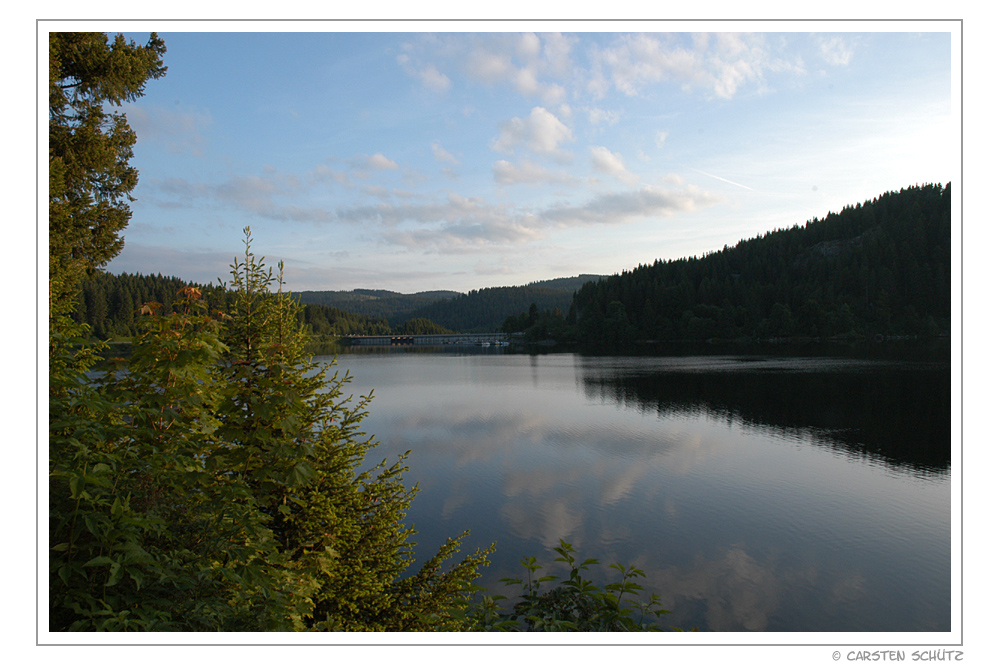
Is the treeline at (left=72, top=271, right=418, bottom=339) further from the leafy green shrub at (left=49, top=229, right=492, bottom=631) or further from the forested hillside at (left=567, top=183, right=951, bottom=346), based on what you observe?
the forested hillside at (left=567, top=183, right=951, bottom=346)

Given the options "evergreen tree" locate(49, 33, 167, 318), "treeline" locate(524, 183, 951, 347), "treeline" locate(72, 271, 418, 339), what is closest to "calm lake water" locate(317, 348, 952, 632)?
"treeline" locate(72, 271, 418, 339)

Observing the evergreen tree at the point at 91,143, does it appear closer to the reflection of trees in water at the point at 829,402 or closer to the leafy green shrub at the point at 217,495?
the leafy green shrub at the point at 217,495

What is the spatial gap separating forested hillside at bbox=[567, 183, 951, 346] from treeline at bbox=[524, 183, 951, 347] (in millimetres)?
241

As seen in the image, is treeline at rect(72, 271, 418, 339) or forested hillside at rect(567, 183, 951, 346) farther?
forested hillside at rect(567, 183, 951, 346)

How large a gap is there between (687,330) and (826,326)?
88.5 ft

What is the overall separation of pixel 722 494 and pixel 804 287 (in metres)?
120

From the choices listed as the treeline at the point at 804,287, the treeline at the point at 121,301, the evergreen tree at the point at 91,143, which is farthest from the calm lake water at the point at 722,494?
the treeline at the point at 804,287

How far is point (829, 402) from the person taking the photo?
3366 cm

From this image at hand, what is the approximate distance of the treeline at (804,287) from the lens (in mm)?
99562

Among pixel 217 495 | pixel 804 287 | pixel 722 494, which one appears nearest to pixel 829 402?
pixel 722 494

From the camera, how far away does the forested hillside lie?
99625 millimetres

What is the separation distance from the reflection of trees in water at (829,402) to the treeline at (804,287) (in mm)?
57280
